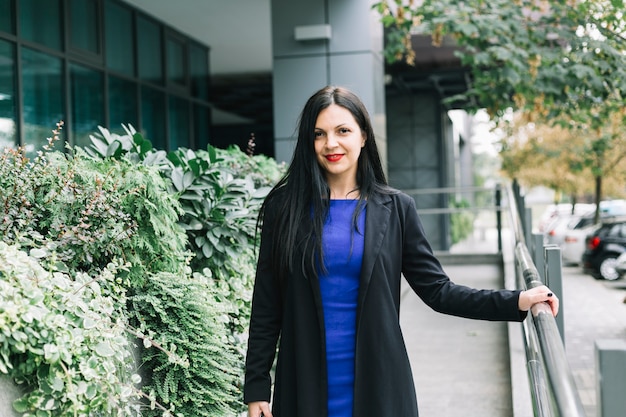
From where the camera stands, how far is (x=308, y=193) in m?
2.57

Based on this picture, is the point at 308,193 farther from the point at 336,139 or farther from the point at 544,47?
the point at 544,47

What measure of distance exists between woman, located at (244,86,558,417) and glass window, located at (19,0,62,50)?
7288mm

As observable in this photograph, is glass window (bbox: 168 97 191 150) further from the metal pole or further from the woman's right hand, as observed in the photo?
the woman's right hand

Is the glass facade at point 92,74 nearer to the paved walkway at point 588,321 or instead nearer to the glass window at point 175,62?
the glass window at point 175,62

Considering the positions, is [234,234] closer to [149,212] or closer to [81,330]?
[149,212]

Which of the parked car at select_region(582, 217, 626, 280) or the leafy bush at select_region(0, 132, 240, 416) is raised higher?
the leafy bush at select_region(0, 132, 240, 416)

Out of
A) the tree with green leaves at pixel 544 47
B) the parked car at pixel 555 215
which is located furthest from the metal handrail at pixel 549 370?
the parked car at pixel 555 215

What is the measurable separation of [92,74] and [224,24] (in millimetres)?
3215

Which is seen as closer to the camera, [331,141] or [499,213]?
[331,141]

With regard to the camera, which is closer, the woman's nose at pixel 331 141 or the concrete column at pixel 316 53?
the woman's nose at pixel 331 141

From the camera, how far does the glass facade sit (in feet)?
28.2

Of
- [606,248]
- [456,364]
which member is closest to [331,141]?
[456,364]

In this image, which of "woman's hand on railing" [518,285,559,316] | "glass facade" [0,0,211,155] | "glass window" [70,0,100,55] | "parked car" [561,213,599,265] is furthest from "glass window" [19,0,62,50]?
"parked car" [561,213,599,265]

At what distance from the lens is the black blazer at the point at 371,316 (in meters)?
2.38
